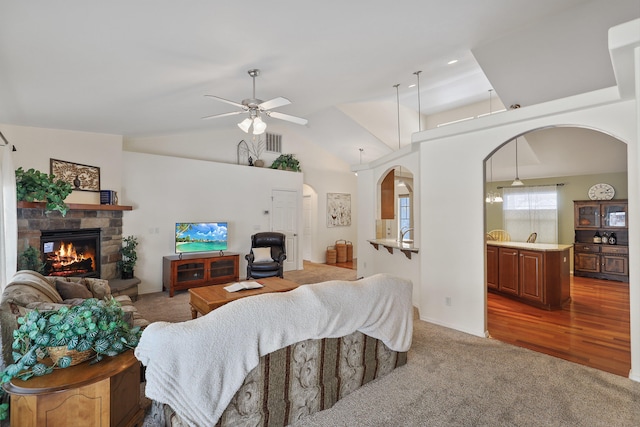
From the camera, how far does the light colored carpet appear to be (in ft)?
6.72

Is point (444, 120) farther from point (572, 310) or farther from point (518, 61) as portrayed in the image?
point (572, 310)

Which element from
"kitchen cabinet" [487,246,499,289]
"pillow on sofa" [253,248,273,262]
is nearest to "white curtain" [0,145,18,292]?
"pillow on sofa" [253,248,273,262]

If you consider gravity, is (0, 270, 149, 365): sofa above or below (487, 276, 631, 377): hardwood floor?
above

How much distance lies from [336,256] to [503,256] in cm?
447

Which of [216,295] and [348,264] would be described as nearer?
[216,295]

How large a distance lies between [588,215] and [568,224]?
435 millimetres

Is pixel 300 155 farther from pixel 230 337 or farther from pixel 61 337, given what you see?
pixel 61 337

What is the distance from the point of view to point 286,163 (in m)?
7.46

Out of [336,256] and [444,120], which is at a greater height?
[444,120]

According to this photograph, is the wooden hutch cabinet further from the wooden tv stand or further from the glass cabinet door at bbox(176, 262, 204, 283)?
the glass cabinet door at bbox(176, 262, 204, 283)

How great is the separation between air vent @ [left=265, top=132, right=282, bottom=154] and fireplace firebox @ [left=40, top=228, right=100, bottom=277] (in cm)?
389

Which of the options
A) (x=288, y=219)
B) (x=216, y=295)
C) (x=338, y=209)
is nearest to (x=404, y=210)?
(x=338, y=209)

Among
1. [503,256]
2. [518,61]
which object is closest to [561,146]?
[503,256]

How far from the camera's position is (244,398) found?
1.82 metres
